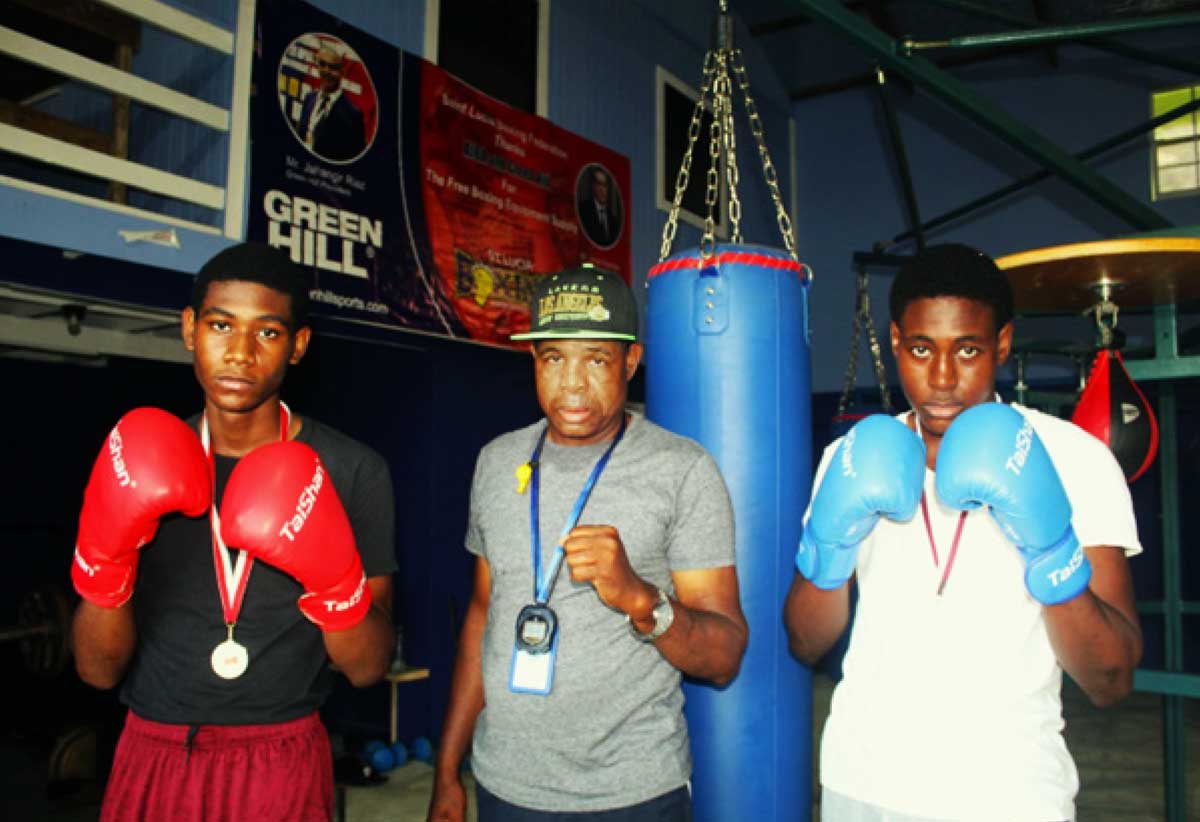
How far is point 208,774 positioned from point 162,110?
2.78 m

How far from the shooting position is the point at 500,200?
4766mm

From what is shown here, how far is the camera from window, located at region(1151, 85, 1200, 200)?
6621 millimetres

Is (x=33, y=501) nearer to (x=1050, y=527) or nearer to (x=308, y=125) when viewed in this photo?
(x=308, y=125)

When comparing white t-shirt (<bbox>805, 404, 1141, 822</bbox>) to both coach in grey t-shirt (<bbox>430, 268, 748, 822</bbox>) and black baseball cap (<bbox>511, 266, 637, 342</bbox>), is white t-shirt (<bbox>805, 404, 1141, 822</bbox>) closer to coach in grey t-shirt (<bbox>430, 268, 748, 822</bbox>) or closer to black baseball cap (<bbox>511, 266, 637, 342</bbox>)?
coach in grey t-shirt (<bbox>430, 268, 748, 822</bbox>)

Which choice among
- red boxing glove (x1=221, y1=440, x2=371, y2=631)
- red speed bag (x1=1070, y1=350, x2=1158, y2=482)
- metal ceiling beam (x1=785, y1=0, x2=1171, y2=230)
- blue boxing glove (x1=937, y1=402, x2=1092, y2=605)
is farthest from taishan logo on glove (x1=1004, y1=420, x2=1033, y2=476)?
metal ceiling beam (x1=785, y1=0, x2=1171, y2=230)

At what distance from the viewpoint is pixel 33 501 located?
6.13 metres

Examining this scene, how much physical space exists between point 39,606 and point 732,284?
3.83 metres

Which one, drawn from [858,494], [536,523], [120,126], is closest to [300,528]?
[536,523]

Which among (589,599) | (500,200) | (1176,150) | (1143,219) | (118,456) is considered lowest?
(589,599)

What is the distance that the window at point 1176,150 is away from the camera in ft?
21.7

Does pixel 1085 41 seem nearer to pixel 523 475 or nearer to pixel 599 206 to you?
pixel 599 206

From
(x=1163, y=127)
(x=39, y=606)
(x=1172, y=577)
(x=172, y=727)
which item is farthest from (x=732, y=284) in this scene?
(x=1163, y=127)

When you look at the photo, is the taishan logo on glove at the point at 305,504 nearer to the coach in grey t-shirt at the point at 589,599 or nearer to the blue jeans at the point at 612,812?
the coach in grey t-shirt at the point at 589,599

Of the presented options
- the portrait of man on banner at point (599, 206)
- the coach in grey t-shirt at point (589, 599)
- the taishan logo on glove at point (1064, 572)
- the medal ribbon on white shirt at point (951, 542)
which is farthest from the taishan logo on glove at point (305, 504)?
the portrait of man on banner at point (599, 206)
